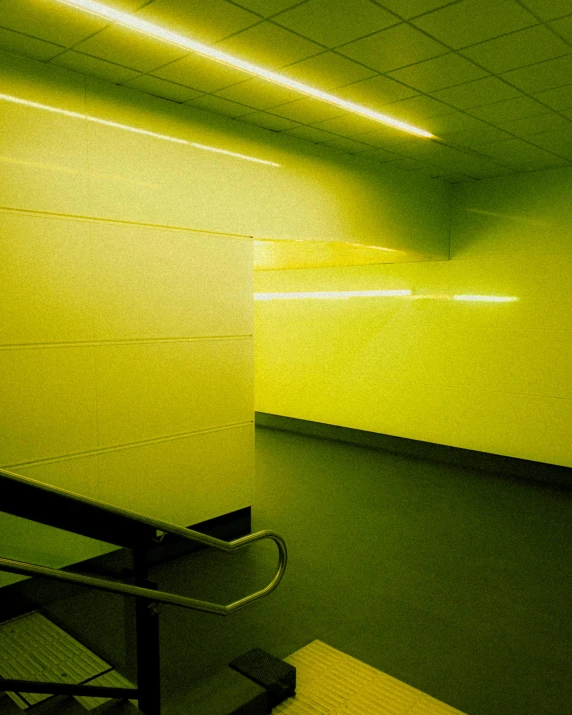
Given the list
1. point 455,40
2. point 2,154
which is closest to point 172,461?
point 2,154

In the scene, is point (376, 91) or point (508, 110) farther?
point (508, 110)

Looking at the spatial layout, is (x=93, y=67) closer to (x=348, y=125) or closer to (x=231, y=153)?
(x=231, y=153)

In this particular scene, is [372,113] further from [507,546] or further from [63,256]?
[507,546]

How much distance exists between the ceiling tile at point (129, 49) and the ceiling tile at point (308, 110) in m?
1.01

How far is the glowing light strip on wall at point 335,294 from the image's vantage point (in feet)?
24.8

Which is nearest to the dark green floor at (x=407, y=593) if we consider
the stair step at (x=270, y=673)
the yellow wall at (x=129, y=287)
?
the stair step at (x=270, y=673)

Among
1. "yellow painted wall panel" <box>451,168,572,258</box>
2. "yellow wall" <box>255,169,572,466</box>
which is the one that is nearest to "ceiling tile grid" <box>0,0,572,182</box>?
"yellow painted wall panel" <box>451,168,572,258</box>

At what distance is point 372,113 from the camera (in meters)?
4.31

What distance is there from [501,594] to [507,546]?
83 centimetres

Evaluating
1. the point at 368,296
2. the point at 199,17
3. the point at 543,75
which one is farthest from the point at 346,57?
Result: the point at 368,296

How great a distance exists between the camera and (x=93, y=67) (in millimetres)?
3545

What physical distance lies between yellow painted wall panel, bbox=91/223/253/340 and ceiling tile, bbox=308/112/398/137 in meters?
1.11

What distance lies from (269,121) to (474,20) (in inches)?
75.1

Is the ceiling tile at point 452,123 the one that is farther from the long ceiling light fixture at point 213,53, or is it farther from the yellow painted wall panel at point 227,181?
the yellow painted wall panel at point 227,181
